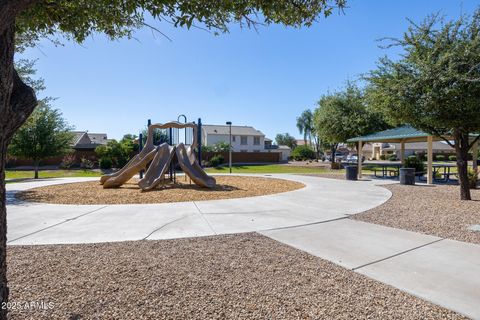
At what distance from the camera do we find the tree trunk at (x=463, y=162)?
34.9 feet

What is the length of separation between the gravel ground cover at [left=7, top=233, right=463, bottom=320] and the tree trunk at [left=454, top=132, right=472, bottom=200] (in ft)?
29.9

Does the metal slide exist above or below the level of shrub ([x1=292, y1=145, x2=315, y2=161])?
below

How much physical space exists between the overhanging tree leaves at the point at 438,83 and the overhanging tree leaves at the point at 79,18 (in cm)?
745

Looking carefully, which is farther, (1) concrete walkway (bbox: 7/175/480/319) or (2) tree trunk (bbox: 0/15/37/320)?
(1) concrete walkway (bbox: 7/175/480/319)

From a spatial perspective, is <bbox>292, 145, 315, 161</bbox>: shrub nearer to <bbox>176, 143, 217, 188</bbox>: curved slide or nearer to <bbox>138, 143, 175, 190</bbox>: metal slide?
<bbox>176, 143, 217, 188</bbox>: curved slide

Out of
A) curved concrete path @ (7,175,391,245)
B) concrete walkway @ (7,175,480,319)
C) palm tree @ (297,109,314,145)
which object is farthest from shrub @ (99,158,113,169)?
palm tree @ (297,109,314,145)

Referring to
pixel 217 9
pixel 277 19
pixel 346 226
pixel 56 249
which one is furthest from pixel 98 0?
pixel 346 226

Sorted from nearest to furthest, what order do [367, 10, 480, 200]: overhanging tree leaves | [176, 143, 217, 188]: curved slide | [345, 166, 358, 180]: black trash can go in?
[367, 10, 480, 200]: overhanging tree leaves < [176, 143, 217, 188]: curved slide < [345, 166, 358, 180]: black trash can

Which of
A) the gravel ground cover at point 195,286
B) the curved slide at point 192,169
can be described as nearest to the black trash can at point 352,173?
the curved slide at point 192,169

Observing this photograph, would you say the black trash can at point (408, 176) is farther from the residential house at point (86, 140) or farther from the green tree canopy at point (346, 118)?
the residential house at point (86, 140)

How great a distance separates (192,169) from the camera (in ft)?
44.1

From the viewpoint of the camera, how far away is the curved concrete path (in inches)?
234

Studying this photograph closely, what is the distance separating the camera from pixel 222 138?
198 ft

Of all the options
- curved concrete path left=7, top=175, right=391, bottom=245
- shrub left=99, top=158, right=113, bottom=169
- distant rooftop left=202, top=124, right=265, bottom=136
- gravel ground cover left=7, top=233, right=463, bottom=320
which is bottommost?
gravel ground cover left=7, top=233, right=463, bottom=320
